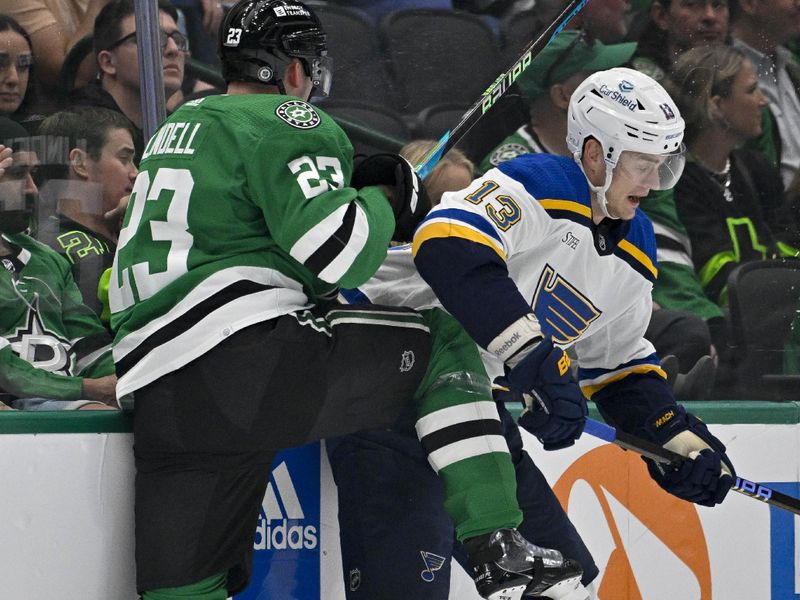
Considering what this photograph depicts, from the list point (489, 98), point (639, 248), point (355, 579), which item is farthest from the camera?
point (489, 98)

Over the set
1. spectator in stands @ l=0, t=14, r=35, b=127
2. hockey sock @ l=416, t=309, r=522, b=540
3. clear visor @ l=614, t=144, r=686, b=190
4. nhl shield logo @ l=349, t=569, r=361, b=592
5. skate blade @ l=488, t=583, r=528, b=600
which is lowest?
nhl shield logo @ l=349, t=569, r=361, b=592

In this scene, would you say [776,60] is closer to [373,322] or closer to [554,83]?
[554,83]

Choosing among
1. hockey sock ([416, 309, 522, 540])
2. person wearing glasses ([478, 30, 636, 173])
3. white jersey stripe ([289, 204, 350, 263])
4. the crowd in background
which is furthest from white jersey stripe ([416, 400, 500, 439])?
person wearing glasses ([478, 30, 636, 173])

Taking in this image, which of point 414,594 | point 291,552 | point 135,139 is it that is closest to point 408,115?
point 135,139

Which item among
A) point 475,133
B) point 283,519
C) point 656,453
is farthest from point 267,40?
point 475,133

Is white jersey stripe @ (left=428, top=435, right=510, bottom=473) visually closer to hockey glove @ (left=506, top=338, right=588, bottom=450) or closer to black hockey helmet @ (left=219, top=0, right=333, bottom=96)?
hockey glove @ (left=506, top=338, right=588, bottom=450)

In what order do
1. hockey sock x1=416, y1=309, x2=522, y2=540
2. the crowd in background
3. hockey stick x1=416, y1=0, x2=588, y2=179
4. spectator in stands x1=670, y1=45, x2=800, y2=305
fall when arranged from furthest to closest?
spectator in stands x1=670, y1=45, x2=800, y2=305
the crowd in background
hockey stick x1=416, y1=0, x2=588, y2=179
hockey sock x1=416, y1=309, x2=522, y2=540

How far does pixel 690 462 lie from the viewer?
90.8 inches

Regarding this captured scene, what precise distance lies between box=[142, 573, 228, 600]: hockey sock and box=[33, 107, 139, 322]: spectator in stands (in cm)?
122

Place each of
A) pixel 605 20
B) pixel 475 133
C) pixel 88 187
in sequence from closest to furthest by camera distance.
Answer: pixel 88 187
pixel 475 133
pixel 605 20

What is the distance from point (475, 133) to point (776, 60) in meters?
1.12

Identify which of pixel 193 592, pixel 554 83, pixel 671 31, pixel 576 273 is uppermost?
pixel 576 273

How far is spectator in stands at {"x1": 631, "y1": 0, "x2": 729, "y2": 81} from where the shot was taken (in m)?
3.79

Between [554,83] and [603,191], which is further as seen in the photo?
[554,83]
